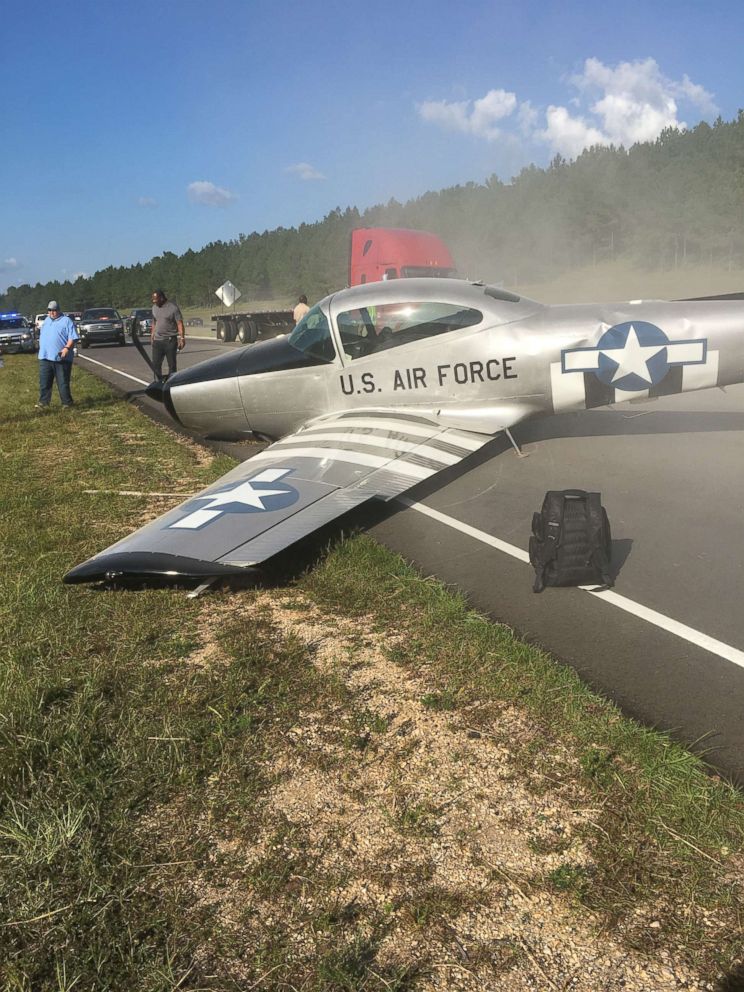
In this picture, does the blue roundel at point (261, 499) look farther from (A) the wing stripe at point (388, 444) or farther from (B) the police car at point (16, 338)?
(B) the police car at point (16, 338)

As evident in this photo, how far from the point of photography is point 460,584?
15.8 ft

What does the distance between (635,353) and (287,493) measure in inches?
157

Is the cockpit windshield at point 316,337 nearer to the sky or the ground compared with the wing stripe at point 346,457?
nearer to the sky

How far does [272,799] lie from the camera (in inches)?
111

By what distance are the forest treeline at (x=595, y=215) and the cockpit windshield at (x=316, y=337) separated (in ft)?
197

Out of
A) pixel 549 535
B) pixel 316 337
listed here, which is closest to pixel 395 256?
pixel 316 337

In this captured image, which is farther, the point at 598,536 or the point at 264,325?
the point at 264,325

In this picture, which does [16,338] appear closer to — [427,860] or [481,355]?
[481,355]

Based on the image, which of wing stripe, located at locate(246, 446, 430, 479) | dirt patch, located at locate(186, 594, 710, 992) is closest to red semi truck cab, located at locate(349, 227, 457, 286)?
wing stripe, located at locate(246, 446, 430, 479)

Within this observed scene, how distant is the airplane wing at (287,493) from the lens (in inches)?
171

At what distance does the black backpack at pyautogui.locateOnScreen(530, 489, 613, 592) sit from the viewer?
452 centimetres

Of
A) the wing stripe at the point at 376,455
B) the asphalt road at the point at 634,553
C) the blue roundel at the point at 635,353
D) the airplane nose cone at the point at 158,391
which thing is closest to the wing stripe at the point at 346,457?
the wing stripe at the point at 376,455

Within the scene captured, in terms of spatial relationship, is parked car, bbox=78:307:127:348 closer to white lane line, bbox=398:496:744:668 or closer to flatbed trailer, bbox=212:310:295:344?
flatbed trailer, bbox=212:310:295:344

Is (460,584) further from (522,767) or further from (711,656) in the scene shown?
(522,767)
